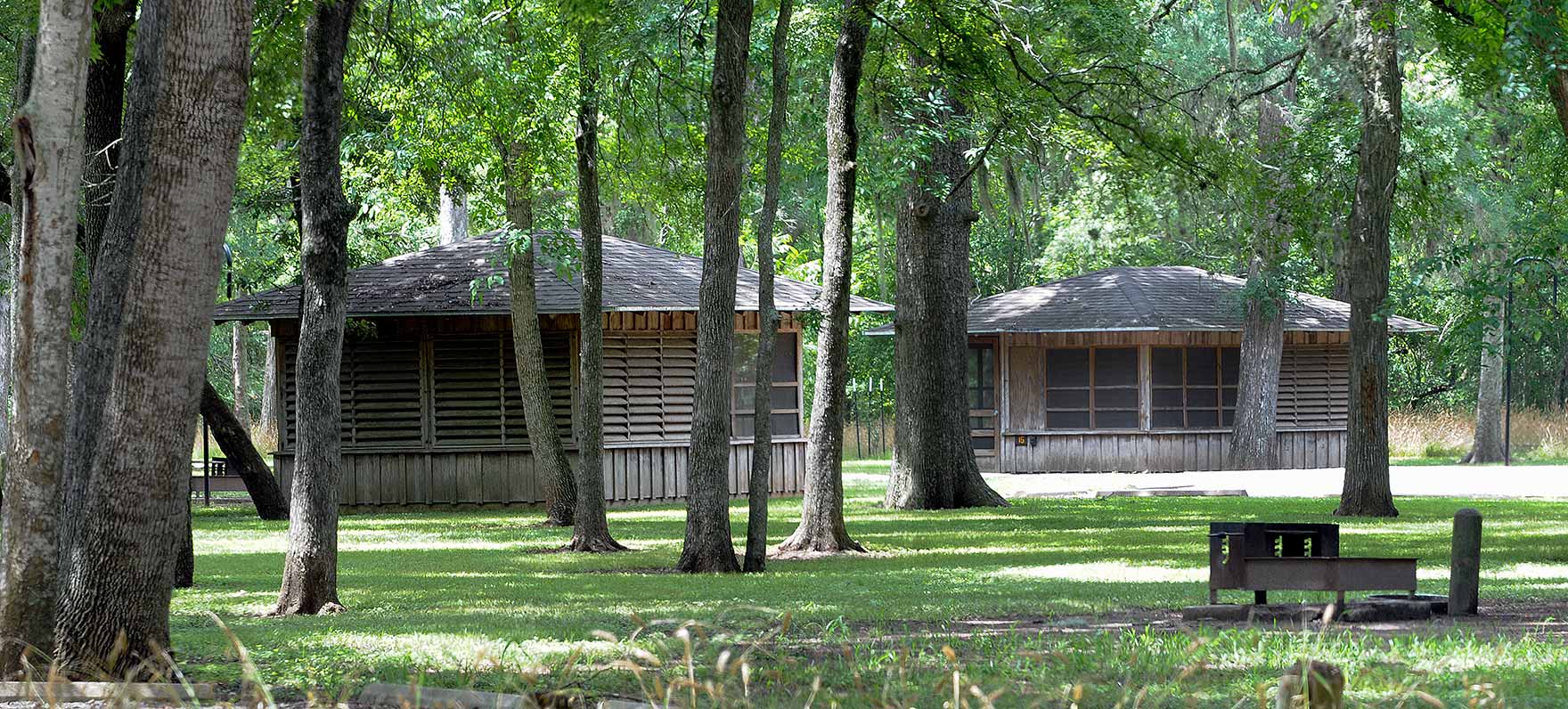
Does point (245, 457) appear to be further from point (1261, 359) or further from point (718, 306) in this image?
point (1261, 359)

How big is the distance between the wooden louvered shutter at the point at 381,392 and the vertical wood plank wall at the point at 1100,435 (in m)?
14.2

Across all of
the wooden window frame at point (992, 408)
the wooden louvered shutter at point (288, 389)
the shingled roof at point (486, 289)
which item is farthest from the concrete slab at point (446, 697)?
the wooden window frame at point (992, 408)

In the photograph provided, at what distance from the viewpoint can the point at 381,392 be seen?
27.7 m

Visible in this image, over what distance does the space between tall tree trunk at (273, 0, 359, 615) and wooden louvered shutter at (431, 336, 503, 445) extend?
15.2 metres

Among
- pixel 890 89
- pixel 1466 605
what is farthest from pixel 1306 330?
pixel 1466 605

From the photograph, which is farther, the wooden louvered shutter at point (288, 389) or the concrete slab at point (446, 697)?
the wooden louvered shutter at point (288, 389)

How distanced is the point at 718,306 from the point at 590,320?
3.96 metres

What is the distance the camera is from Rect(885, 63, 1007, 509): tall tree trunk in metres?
24.8

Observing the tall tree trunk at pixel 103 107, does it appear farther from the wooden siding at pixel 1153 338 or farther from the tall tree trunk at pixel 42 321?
the wooden siding at pixel 1153 338

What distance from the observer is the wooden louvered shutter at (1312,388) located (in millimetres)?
37281

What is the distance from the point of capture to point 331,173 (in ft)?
39.8

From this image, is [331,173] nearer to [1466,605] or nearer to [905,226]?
[1466,605]

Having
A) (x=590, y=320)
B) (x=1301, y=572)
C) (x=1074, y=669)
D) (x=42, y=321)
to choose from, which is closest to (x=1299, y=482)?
(x=590, y=320)

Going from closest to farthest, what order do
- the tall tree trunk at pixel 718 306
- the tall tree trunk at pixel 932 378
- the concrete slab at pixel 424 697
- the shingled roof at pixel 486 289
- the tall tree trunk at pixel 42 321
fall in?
the concrete slab at pixel 424 697 < the tall tree trunk at pixel 42 321 < the tall tree trunk at pixel 718 306 < the tall tree trunk at pixel 932 378 < the shingled roof at pixel 486 289
